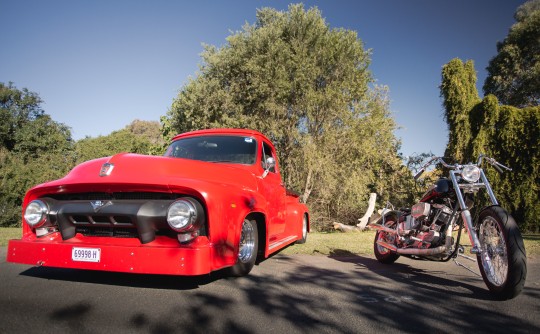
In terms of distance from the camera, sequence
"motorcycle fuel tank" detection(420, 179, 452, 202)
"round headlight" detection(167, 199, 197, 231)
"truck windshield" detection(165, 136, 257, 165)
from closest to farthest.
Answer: "round headlight" detection(167, 199, 197, 231)
"motorcycle fuel tank" detection(420, 179, 452, 202)
"truck windshield" detection(165, 136, 257, 165)

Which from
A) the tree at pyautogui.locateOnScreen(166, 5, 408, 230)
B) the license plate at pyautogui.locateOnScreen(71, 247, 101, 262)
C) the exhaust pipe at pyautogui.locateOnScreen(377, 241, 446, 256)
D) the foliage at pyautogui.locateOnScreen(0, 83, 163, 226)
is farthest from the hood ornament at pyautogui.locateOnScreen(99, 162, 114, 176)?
the foliage at pyautogui.locateOnScreen(0, 83, 163, 226)

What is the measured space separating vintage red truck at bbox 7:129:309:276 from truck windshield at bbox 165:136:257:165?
1.05m

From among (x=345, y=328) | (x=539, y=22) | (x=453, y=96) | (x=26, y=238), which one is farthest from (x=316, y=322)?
(x=539, y=22)

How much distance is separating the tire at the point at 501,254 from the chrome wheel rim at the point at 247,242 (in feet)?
7.95

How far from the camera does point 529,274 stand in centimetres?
427

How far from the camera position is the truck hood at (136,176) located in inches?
117

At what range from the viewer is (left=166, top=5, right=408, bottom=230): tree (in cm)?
1567

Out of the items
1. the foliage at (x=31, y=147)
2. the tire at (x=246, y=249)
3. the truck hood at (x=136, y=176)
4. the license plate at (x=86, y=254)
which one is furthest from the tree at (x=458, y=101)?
the foliage at (x=31, y=147)

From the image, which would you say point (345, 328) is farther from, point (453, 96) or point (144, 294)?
point (453, 96)

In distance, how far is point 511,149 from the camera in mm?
12820

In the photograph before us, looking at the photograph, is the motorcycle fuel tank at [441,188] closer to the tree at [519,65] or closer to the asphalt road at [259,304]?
the asphalt road at [259,304]

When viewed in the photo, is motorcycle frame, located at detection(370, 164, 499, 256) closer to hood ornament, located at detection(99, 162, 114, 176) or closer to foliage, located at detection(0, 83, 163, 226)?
hood ornament, located at detection(99, 162, 114, 176)

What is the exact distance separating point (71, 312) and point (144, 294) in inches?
24.1

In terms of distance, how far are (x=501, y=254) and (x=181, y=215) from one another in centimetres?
309
